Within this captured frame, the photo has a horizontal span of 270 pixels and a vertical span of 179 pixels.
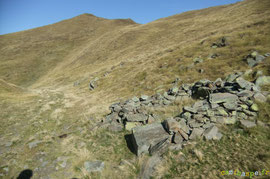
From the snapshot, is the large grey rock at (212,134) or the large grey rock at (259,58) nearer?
the large grey rock at (212,134)

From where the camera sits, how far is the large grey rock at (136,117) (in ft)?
29.1

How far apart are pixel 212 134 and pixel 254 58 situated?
13578 mm

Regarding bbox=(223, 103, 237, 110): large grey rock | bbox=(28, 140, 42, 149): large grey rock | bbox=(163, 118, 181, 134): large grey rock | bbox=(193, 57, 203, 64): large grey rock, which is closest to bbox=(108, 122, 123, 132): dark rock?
bbox=(163, 118, 181, 134): large grey rock

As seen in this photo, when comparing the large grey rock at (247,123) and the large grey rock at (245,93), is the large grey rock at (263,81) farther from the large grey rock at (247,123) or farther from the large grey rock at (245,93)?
the large grey rock at (247,123)

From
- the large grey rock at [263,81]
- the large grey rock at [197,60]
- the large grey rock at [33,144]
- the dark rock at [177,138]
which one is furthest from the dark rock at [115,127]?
the large grey rock at [197,60]

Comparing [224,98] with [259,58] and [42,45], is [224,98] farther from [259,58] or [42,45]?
[42,45]

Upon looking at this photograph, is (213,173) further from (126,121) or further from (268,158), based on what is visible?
(126,121)

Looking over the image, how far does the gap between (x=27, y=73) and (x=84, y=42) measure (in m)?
34.4

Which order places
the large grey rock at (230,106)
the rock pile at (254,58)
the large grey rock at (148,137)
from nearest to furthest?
the large grey rock at (148,137)
the large grey rock at (230,106)
the rock pile at (254,58)

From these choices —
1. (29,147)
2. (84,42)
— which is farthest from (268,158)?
(84,42)

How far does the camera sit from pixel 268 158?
4535 mm

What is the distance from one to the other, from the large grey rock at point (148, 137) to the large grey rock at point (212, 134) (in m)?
1.69

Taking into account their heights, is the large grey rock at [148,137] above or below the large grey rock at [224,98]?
below

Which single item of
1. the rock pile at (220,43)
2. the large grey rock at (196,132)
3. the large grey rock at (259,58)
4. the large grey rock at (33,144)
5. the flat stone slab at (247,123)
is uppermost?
the rock pile at (220,43)
